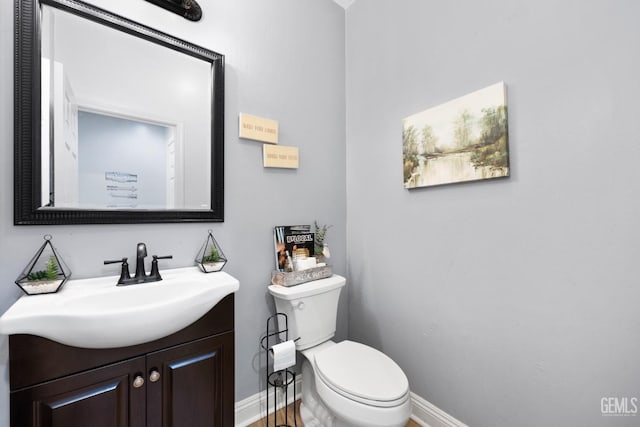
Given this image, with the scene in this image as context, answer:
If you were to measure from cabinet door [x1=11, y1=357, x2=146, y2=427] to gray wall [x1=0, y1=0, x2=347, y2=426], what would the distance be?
335 millimetres

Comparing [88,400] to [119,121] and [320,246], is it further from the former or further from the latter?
[320,246]

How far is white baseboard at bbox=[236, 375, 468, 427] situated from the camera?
1.33 metres

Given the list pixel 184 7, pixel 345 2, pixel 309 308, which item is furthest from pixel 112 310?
pixel 345 2

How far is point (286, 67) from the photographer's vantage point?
5.16 ft

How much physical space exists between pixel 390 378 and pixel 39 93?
1748mm

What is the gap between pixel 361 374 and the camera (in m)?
1.15

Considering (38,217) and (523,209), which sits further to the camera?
(523,209)

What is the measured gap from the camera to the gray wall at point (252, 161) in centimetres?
93

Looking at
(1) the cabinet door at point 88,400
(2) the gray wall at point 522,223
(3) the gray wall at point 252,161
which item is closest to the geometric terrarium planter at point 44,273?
(3) the gray wall at point 252,161

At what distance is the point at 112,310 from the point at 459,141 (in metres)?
1.50

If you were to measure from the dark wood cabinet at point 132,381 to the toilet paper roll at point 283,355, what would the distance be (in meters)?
0.20

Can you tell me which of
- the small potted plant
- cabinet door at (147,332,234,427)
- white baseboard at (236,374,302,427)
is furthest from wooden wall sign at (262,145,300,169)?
white baseboard at (236,374,302,427)

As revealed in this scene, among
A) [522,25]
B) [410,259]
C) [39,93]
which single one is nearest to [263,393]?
[410,259]

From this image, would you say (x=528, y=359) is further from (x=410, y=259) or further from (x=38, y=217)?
(x=38, y=217)
